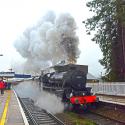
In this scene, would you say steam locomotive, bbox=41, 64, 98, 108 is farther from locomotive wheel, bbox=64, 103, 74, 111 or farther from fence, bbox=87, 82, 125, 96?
fence, bbox=87, 82, 125, 96

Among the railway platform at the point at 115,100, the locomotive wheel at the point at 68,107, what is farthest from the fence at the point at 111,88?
the locomotive wheel at the point at 68,107

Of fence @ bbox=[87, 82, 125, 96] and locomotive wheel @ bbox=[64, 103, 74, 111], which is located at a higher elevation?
fence @ bbox=[87, 82, 125, 96]

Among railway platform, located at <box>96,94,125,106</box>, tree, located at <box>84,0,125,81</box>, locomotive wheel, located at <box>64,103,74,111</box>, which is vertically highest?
tree, located at <box>84,0,125,81</box>

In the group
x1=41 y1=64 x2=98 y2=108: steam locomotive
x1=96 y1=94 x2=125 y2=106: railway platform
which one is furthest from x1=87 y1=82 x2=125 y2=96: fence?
x1=41 y1=64 x2=98 y2=108: steam locomotive

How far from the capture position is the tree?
4282 centimetres

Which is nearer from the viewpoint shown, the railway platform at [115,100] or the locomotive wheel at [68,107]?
the railway platform at [115,100]

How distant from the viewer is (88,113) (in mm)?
27688

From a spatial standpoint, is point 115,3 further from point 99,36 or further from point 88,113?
point 88,113

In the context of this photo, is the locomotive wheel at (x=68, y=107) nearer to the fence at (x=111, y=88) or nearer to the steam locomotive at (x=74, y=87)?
the steam locomotive at (x=74, y=87)

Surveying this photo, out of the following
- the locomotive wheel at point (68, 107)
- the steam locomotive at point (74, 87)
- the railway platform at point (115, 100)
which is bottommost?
the locomotive wheel at point (68, 107)

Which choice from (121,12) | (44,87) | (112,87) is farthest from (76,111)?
(121,12)

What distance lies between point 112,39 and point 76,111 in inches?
673

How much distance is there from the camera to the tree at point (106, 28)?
140ft

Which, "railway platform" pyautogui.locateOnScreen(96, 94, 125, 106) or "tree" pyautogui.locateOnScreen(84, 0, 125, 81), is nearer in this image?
"railway platform" pyautogui.locateOnScreen(96, 94, 125, 106)
